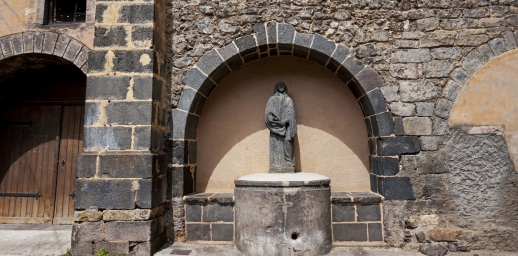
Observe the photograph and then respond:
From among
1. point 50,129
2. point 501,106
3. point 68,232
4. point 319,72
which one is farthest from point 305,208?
point 50,129

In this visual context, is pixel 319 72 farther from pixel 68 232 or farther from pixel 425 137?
pixel 68 232

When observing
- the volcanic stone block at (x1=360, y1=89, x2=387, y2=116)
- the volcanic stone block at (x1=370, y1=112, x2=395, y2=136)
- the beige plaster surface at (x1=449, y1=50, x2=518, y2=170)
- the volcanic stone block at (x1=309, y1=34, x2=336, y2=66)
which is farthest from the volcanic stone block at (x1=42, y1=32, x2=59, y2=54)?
the beige plaster surface at (x1=449, y1=50, x2=518, y2=170)

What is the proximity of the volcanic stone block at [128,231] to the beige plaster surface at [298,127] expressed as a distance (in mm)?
1156

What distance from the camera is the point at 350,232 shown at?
363cm

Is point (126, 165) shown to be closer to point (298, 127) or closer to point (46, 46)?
point (46, 46)

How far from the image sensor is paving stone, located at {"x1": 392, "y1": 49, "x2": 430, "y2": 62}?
12.1 feet

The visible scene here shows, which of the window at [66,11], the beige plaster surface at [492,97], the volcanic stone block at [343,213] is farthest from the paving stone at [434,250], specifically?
the window at [66,11]

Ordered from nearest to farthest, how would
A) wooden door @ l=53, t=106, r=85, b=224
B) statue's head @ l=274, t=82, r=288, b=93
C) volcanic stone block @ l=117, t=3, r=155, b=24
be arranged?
1. volcanic stone block @ l=117, t=3, r=155, b=24
2. statue's head @ l=274, t=82, r=288, b=93
3. wooden door @ l=53, t=106, r=85, b=224

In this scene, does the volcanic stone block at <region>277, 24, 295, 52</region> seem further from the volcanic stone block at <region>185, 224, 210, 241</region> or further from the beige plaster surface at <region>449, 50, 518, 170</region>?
the volcanic stone block at <region>185, 224, 210, 241</region>

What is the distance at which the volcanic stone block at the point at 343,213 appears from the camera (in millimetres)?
3650

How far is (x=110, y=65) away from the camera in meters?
3.43

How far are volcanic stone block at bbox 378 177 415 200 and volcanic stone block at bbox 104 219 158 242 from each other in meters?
2.85

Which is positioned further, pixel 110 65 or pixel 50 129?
pixel 50 129

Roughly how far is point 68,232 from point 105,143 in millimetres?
1620
